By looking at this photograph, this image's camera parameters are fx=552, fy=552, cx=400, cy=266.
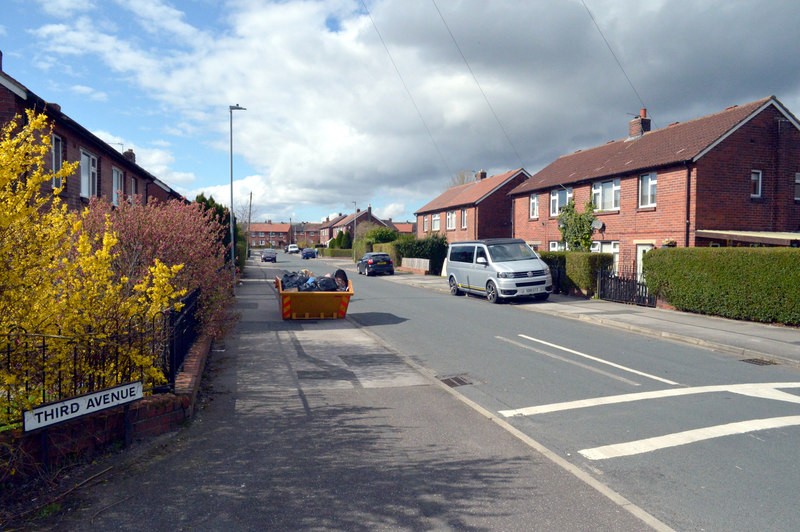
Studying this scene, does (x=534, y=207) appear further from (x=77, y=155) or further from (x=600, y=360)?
(x=600, y=360)

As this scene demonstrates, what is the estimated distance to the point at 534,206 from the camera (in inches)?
1233

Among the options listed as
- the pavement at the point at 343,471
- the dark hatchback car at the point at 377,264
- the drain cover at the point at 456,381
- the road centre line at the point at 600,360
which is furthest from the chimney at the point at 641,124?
the pavement at the point at 343,471

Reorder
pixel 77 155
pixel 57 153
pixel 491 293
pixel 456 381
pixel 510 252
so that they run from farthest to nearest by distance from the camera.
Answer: pixel 510 252 → pixel 491 293 → pixel 77 155 → pixel 57 153 → pixel 456 381

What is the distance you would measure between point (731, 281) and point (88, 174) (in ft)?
63.8

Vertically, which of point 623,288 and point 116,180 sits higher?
point 116,180

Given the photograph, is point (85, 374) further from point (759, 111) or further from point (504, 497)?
point (759, 111)

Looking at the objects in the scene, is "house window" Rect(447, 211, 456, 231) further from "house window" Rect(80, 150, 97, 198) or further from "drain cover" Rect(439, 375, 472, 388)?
"drain cover" Rect(439, 375, 472, 388)

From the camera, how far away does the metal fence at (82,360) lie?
4.36 metres

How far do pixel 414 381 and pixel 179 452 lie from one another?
3705 millimetres

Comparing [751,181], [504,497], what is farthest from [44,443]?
[751,181]

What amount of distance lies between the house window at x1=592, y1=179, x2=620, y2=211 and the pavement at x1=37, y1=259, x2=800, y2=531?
62.6ft

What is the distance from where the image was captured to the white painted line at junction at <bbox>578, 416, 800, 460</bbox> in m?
5.04

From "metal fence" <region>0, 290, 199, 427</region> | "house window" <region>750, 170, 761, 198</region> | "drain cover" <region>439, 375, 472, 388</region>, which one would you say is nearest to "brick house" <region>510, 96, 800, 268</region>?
"house window" <region>750, 170, 761, 198</region>

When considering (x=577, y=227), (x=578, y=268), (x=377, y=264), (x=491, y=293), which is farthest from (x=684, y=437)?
(x=377, y=264)
